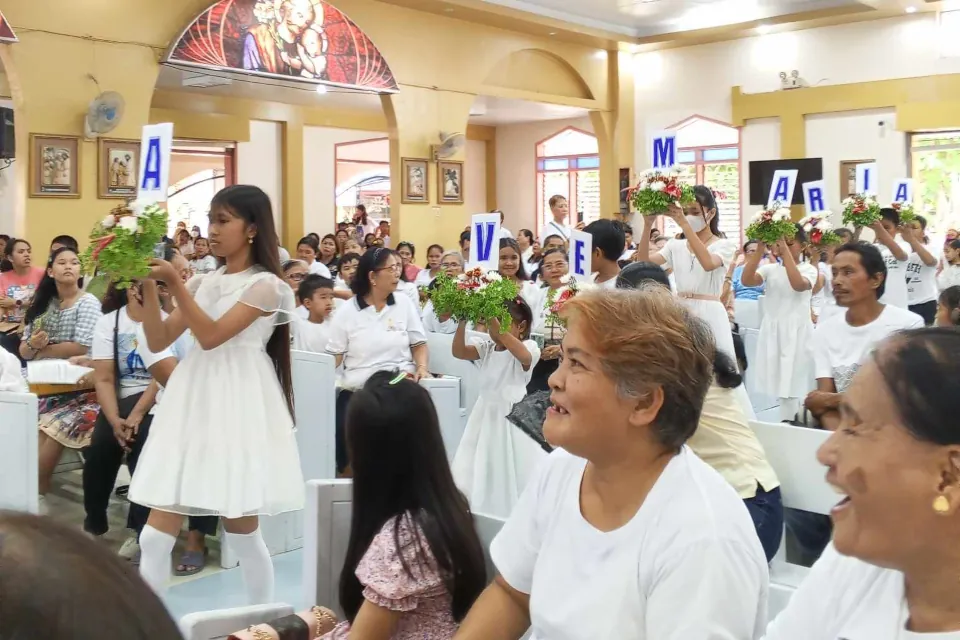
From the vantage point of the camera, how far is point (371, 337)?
557 cm

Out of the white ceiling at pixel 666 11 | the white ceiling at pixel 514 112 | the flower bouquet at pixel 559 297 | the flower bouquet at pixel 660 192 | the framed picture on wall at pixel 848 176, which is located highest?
the white ceiling at pixel 666 11

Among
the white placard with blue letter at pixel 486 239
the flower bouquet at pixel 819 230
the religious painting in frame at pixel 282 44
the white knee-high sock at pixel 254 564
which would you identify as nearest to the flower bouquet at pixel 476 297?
the white placard with blue letter at pixel 486 239

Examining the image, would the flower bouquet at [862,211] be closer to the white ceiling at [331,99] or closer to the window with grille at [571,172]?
the white ceiling at [331,99]

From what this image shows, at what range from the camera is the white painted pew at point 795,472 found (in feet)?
10.7

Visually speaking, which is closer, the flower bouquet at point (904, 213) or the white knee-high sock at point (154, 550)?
the white knee-high sock at point (154, 550)

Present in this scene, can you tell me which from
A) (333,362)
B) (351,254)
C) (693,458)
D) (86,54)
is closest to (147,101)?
(86,54)

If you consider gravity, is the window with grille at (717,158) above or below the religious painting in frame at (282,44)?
below

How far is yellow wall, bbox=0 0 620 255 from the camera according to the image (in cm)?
932

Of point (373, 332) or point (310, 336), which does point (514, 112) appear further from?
point (373, 332)

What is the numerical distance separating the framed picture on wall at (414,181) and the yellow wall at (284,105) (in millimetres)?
82

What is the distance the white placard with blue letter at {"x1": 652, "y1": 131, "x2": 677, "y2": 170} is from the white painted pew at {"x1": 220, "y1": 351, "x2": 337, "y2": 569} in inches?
95.0

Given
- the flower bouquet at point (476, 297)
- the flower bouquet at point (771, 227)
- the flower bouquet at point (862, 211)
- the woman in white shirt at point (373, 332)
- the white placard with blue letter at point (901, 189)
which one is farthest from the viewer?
the white placard with blue letter at point (901, 189)

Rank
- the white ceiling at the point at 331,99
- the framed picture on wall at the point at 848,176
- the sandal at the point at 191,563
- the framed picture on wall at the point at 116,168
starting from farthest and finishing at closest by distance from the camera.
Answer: the framed picture on wall at the point at 848,176 < the white ceiling at the point at 331,99 < the framed picture on wall at the point at 116,168 < the sandal at the point at 191,563

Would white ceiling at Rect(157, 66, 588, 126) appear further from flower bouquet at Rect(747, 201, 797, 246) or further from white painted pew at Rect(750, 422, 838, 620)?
white painted pew at Rect(750, 422, 838, 620)
